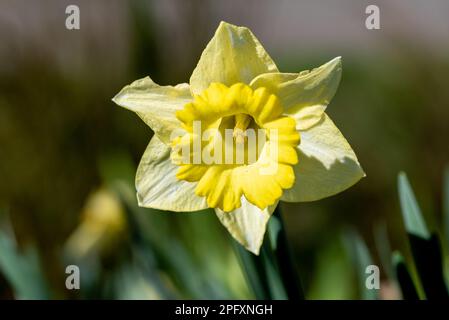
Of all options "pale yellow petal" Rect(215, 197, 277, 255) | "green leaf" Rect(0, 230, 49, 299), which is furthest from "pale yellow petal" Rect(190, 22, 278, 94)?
"green leaf" Rect(0, 230, 49, 299)

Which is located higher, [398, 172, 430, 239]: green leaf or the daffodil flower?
the daffodil flower

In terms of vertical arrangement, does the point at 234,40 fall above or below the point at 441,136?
above

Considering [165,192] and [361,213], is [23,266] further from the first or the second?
[361,213]

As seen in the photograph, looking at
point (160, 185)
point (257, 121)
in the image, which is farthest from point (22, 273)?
point (257, 121)

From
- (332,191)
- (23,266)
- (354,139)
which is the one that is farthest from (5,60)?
(332,191)

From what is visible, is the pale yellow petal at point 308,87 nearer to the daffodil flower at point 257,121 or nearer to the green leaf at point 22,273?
the daffodil flower at point 257,121

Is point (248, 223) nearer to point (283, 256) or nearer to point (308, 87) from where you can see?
point (283, 256)

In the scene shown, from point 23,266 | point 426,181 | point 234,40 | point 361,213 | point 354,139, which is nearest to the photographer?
point 234,40

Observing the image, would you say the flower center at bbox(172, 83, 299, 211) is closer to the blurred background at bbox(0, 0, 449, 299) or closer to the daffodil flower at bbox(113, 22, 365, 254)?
the daffodil flower at bbox(113, 22, 365, 254)
